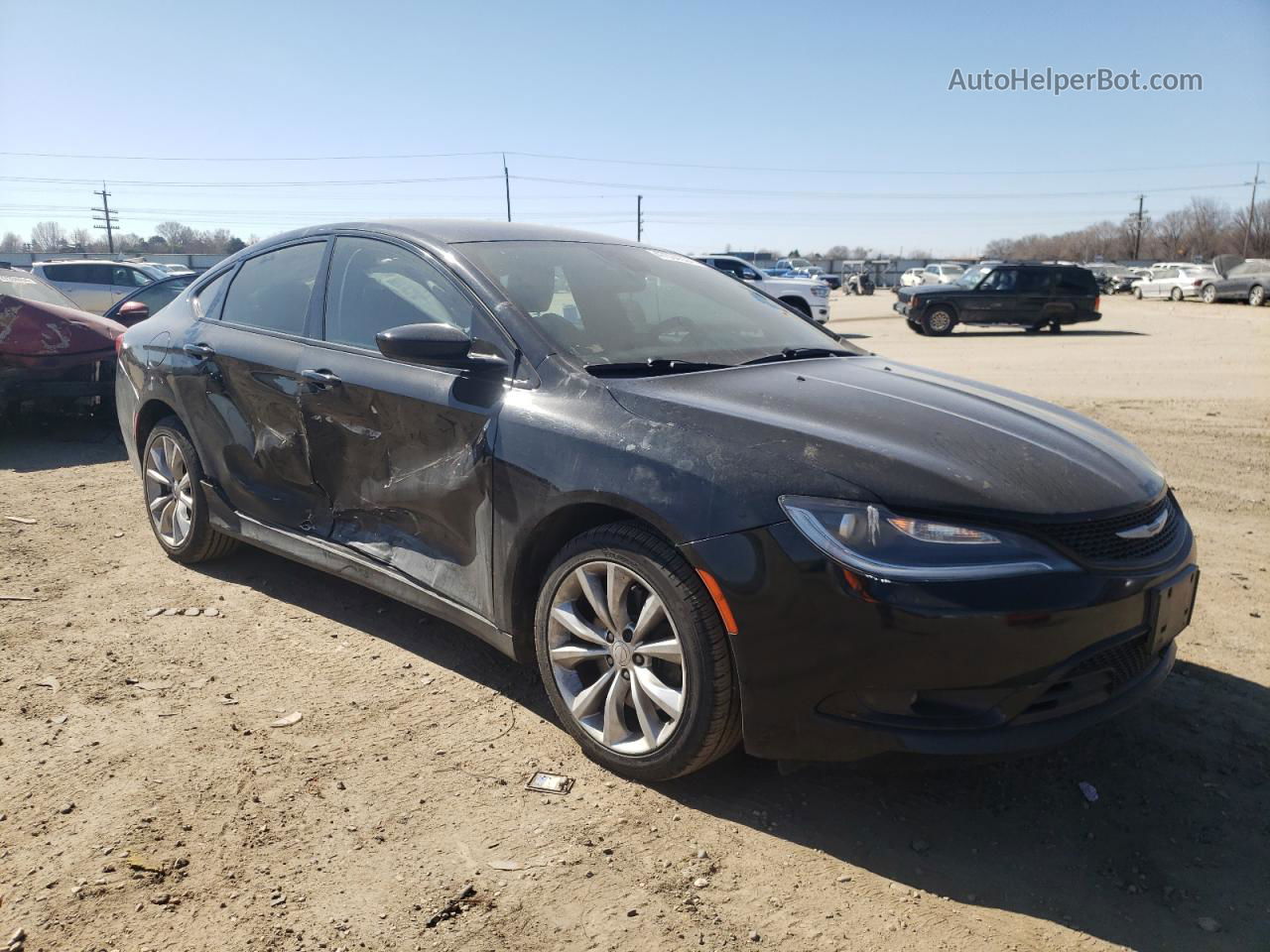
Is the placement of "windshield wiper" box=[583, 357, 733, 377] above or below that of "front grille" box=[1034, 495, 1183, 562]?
above

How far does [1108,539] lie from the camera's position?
2.53 m

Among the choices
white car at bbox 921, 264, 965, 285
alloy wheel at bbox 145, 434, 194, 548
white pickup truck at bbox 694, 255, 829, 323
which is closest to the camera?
alloy wheel at bbox 145, 434, 194, 548

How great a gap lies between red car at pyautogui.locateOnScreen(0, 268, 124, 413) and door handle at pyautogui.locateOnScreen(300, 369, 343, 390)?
4.95 metres

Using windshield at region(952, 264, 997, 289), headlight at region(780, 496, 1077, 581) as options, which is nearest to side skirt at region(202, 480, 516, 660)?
headlight at region(780, 496, 1077, 581)

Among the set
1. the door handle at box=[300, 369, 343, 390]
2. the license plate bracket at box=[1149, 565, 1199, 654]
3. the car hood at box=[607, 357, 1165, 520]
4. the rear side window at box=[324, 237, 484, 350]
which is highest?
the rear side window at box=[324, 237, 484, 350]

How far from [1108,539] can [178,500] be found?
428cm

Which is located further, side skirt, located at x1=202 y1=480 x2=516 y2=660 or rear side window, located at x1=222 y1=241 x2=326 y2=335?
rear side window, located at x1=222 y1=241 x2=326 y2=335

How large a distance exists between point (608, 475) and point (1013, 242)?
475 feet

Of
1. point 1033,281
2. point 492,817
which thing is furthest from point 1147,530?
point 1033,281

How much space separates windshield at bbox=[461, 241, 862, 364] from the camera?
131 inches

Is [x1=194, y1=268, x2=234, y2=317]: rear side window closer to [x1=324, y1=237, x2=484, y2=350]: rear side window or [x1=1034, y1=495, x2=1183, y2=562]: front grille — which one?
[x1=324, y1=237, x2=484, y2=350]: rear side window

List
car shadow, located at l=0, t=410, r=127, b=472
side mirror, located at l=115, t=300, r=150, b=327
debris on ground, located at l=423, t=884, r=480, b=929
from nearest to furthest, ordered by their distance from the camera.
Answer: debris on ground, located at l=423, t=884, r=480, b=929, car shadow, located at l=0, t=410, r=127, b=472, side mirror, located at l=115, t=300, r=150, b=327

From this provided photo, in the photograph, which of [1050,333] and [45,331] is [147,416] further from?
[1050,333]

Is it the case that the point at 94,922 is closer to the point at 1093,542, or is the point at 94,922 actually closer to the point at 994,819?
the point at 994,819
